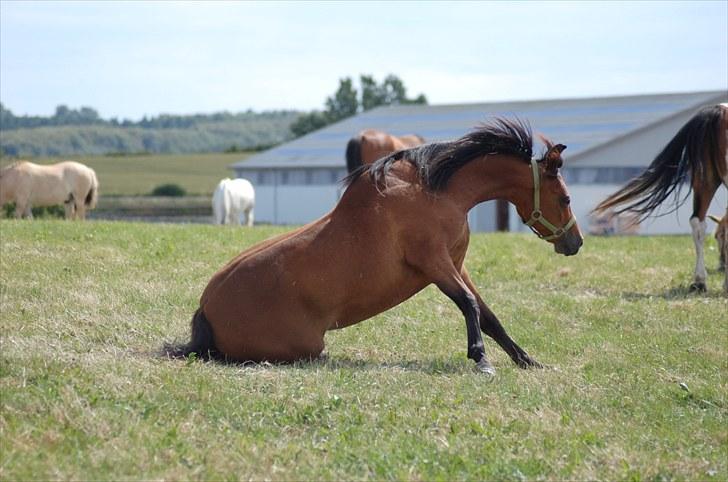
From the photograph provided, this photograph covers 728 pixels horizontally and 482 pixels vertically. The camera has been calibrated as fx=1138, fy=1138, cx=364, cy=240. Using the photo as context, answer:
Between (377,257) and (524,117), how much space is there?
129 feet

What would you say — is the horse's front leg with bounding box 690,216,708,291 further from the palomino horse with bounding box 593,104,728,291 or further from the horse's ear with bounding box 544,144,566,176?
the horse's ear with bounding box 544,144,566,176

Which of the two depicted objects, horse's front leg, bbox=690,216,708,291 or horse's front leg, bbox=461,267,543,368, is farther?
horse's front leg, bbox=690,216,708,291

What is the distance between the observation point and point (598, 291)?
1507 centimetres

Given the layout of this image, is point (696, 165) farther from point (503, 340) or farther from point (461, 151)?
point (503, 340)

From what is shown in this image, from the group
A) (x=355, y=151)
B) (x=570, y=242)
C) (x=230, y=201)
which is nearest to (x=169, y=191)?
(x=230, y=201)

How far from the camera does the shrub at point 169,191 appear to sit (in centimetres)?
6834

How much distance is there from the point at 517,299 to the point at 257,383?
20.7 ft

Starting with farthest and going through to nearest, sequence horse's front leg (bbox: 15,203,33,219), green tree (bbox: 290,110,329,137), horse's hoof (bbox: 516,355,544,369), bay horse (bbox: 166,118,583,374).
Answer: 1. green tree (bbox: 290,110,329,137)
2. horse's front leg (bbox: 15,203,33,219)
3. horse's hoof (bbox: 516,355,544,369)
4. bay horse (bbox: 166,118,583,374)

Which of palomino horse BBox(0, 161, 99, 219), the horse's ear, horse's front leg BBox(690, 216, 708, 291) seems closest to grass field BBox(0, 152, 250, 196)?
palomino horse BBox(0, 161, 99, 219)

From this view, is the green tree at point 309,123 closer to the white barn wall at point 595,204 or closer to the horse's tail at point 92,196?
the white barn wall at point 595,204

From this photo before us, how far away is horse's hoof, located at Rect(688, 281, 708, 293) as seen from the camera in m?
15.1

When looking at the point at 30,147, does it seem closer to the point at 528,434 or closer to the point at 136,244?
the point at 136,244

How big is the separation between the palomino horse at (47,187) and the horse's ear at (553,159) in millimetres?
18939

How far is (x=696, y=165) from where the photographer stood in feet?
49.3
